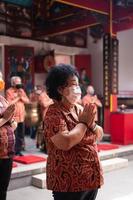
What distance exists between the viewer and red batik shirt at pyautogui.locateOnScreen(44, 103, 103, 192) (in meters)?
1.43

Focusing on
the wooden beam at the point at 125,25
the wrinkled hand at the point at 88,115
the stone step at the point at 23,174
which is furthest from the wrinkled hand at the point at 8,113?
the wooden beam at the point at 125,25

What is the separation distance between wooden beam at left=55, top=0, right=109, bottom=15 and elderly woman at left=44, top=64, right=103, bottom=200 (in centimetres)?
427

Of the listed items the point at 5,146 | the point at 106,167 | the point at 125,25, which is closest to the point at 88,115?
the point at 5,146

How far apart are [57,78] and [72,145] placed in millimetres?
321

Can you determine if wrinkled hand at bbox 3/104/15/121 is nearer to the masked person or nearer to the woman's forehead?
the woman's forehead

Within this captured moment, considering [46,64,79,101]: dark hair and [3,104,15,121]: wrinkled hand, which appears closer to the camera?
[46,64,79,101]: dark hair

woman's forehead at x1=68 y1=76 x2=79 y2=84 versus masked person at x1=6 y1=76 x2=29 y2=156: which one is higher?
woman's forehead at x1=68 y1=76 x2=79 y2=84

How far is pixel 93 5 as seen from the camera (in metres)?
5.95

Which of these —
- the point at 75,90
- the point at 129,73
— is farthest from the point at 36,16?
the point at 75,90

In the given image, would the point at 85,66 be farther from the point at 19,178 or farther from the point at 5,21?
the point at 19,178

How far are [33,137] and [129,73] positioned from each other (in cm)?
336

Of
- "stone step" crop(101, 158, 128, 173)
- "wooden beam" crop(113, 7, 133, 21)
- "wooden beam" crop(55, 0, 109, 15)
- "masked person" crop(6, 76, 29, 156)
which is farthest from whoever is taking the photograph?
"wooden beam" crop(113, 7, 133, 21)

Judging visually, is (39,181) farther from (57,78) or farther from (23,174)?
(57,78)

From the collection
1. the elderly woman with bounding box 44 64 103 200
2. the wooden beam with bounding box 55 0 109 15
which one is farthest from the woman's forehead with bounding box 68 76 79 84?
the wooden beam with bounding box 55 0 109 15
